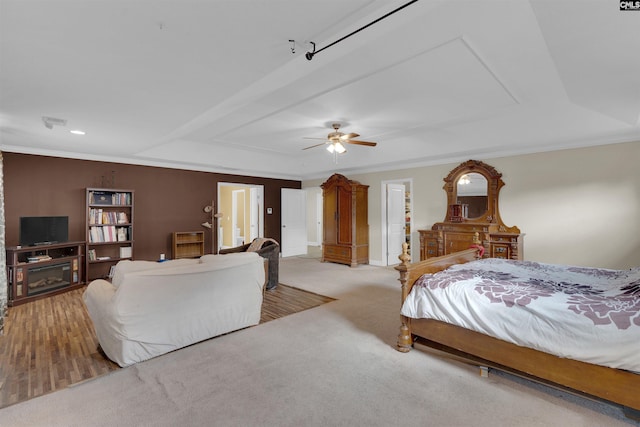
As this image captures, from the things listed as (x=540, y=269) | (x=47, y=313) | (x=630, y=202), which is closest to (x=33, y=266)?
(x=47, y=313)

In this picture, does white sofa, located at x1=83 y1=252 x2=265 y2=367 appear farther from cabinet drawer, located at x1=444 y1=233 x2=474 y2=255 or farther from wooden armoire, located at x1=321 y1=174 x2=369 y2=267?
wooden armoire, located at x1=321 y1=174 x2=369 y2=267

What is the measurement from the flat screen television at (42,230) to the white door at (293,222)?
4760mm

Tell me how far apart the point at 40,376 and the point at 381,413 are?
2.61 meters

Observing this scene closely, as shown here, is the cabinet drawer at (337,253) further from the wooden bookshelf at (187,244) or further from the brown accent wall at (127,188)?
the wooden bookshelf at (187,244)

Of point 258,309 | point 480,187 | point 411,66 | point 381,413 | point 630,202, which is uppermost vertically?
point 411,66

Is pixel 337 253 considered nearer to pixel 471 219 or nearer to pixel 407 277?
pixel 471 219

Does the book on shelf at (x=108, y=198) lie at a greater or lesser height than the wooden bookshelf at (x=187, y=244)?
greater

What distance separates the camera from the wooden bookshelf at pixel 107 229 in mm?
5270

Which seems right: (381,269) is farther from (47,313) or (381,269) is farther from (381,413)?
(47,313)

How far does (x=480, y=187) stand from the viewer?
5.54 meters

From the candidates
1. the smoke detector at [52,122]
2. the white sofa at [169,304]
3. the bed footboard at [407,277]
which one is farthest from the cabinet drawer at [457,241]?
the smoke detector at [52,122]

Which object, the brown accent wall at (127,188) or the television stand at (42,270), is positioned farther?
the brown accent wall at (127,188)

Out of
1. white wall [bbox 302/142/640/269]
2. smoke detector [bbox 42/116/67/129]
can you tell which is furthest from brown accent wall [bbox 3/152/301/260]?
white wall [bbox 302/142/640/269]

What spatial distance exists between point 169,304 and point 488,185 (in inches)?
212
